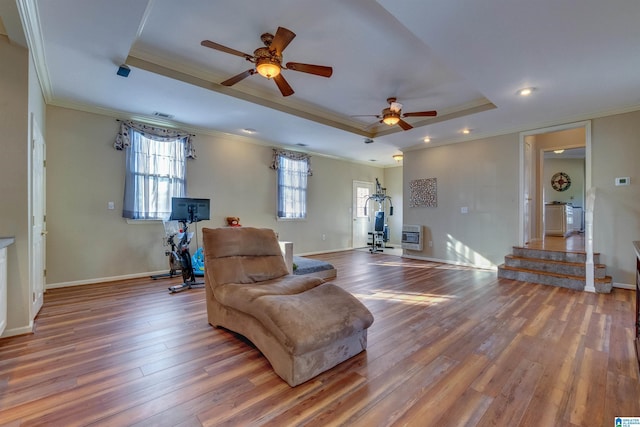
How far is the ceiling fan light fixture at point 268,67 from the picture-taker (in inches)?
109

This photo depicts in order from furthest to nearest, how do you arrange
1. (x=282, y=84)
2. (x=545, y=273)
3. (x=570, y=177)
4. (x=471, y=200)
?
(x=570, y=177)
(x=471, y=200)
(x=545, y=273)
(x=282, y=84)

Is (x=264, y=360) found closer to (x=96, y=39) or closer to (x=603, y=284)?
(x=96, y=39)

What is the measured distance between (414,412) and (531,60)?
11.4 ft

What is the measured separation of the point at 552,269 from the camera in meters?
4.66

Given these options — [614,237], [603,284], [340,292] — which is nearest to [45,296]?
[340,292]

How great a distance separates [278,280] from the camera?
274cm

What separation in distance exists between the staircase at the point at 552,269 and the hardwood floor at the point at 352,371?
870 millimetres

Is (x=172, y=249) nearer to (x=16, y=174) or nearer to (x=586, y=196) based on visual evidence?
(x=16, y=174)

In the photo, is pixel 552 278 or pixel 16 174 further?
pixel 552 278

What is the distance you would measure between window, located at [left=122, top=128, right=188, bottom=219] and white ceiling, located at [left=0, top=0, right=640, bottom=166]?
16.3 inches

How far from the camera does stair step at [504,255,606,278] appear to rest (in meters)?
4.32

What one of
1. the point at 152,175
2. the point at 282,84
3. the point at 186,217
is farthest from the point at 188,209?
the point at 282,84

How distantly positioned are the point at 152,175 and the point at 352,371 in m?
4.58

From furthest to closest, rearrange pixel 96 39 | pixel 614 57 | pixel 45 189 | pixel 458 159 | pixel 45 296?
pixel 458 159 → pixel 45 189 → pixel 45 296 → pixel 614 57 → pixel 96 39
